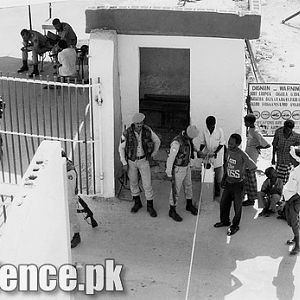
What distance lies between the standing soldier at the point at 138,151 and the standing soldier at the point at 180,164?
30 cm

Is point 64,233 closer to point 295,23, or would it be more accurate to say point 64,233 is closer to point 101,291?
point 101,291

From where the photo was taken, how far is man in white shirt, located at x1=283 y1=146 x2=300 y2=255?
28.8 feet

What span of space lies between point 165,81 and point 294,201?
4.46 meters

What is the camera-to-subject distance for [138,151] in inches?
389

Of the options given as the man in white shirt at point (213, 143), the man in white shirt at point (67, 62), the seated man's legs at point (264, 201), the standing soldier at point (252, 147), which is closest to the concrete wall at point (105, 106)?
the man in white shirt at point (213, 143)

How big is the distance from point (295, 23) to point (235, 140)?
11381mm

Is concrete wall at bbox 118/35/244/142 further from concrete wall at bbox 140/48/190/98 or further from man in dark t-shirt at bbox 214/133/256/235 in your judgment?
concrete wall at bbox 140/48/190/98

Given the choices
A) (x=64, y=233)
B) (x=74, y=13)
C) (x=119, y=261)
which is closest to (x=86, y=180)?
(x=119, y=261)

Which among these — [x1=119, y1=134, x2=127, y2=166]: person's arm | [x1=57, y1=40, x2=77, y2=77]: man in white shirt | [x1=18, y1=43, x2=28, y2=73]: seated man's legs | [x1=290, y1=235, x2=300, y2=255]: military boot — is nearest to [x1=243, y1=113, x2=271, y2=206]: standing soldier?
[x1=290, y1=235, x2=300, y2=255]: military boot

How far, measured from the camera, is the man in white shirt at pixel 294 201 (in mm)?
8773

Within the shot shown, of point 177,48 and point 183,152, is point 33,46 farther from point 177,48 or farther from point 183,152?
point 183,152


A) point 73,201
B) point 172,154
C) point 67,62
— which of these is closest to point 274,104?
point 172,154

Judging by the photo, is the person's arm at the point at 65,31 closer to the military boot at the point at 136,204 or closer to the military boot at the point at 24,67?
the military boot at the point at 24,67

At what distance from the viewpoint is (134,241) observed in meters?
9.57
